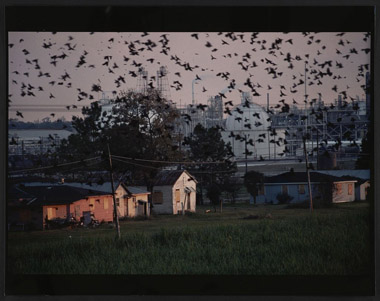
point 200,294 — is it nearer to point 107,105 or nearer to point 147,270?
point 147,270

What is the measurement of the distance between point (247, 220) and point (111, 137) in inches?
65.4

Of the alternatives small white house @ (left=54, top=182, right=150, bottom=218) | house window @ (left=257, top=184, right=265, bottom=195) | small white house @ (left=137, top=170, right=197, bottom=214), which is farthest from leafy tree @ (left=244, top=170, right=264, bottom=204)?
small white house @ (left=54, top=182, right=150, bottom=218)

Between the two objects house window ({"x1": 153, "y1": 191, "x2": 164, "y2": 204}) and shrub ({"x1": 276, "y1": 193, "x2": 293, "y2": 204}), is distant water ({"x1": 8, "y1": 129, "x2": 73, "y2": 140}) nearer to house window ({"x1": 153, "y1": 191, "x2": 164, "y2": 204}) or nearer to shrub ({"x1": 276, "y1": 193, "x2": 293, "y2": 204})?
house window ({"x1": 153, "y1": 191, "x2": 164, "y2": 204})

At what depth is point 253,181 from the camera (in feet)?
23.4

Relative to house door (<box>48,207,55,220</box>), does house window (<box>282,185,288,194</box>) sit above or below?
above

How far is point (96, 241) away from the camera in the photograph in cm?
714

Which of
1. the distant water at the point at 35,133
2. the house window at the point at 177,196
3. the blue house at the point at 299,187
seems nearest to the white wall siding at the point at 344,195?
the blue house at the point at 299,187

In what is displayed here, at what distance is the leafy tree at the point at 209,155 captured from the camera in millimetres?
7086

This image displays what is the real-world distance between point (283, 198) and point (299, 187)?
7.9 inches

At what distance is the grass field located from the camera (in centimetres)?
688

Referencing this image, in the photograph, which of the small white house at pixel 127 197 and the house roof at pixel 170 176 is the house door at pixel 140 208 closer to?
the small white house at pixel 127 197

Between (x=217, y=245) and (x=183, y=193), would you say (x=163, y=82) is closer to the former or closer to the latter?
(x=183, y=193)

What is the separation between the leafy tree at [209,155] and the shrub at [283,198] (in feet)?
1.75

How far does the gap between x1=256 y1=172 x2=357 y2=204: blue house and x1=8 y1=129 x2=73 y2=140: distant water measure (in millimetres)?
2108
